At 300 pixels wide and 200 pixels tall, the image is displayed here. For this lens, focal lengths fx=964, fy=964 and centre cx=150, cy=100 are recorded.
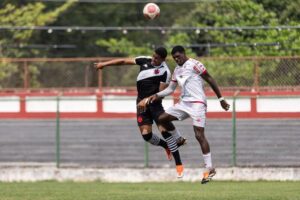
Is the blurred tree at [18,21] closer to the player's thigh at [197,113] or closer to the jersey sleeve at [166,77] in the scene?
the jersey sleeve at [166,77]

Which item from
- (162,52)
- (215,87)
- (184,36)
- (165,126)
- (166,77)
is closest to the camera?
(215,87)

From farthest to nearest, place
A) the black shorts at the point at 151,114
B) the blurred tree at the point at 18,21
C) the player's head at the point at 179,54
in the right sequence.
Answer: the blurred tree at the point at 18,21 < the black shorts at the point at 151,114 < the player's head at the point at 179,54

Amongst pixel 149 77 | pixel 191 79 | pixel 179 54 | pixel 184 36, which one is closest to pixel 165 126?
pixel 149 77

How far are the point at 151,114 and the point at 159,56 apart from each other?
122cm

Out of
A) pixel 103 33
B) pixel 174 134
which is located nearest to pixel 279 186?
pixel 174 134

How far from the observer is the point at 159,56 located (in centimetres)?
1738

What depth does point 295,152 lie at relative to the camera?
24.8m

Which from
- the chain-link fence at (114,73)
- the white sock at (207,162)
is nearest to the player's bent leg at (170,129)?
the white sock at (207,162)

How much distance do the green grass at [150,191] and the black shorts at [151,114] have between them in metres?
1.41

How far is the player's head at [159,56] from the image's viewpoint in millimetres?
17250

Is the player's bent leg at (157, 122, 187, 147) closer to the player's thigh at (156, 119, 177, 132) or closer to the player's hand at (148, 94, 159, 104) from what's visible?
the player's thigh at (156, 119, 177, 132)

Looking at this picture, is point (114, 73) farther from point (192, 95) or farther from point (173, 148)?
point (192, 95)

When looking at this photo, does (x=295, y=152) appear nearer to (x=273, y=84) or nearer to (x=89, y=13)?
(x=273, y=84)

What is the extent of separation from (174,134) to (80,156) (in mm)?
9557
